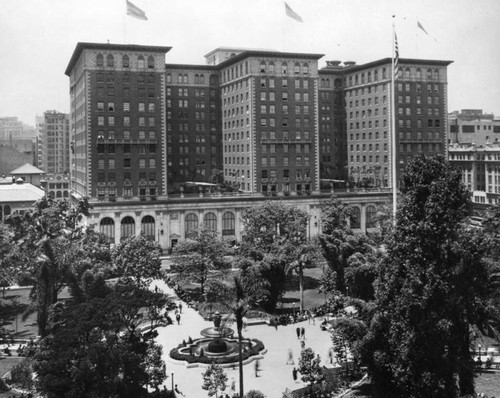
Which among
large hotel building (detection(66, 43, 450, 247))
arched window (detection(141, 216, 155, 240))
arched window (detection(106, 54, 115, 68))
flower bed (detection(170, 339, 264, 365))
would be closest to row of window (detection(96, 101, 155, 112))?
large hotel building (detection(66, 43, 450, 247))

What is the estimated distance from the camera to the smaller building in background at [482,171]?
15488 centimetres

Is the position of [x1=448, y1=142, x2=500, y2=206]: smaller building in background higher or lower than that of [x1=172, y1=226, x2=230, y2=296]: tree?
higher

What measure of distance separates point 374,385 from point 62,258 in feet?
126

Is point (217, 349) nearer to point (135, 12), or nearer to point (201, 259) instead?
point (201, 259)

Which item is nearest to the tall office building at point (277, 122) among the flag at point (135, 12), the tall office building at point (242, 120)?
the tall office building at point (242, 120)

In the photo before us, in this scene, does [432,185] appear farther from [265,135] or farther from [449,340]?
[265,135]

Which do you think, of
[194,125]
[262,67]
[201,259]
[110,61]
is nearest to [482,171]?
[262,67]

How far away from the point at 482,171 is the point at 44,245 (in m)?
125

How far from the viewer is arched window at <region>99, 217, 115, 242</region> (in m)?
110

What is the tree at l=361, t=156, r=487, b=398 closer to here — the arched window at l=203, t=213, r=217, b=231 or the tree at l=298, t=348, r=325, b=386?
the tree at l=298, t=348, r=325, b=386

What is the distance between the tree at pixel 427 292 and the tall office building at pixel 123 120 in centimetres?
7776

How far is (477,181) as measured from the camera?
162 metres

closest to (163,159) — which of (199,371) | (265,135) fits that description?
(265,135)

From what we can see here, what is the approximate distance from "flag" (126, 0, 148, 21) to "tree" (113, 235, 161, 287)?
123 ft
